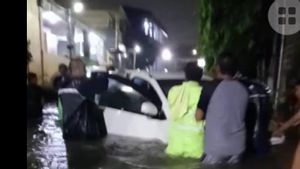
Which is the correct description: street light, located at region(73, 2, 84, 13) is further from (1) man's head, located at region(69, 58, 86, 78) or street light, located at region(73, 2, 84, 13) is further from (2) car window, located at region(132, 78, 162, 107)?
(2) car window, located at region(132, 78, 162, 107)

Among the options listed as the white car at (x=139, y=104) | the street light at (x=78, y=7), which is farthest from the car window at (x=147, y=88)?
the street light at (x=78, y=7)

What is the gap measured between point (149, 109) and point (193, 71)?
22 centimetres

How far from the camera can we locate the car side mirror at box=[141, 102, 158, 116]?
173 centimetres

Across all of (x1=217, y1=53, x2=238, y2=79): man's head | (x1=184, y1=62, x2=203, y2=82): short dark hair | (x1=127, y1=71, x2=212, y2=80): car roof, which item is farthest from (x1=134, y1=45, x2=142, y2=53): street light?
(x1=217, y1=53, x2=238, y2=79): man's head

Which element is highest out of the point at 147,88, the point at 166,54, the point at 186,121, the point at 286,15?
the point at 286,15

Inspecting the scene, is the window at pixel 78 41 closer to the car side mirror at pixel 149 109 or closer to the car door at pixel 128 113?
the car door at pixel 128 113

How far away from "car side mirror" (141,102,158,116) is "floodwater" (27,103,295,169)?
0.11m

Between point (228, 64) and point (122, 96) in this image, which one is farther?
point (122, 96)

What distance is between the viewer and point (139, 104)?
175 centimetres

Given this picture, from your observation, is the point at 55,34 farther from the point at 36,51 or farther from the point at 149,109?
the point at 149,109

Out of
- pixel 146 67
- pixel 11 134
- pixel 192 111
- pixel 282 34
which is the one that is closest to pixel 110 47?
pixel 146 67

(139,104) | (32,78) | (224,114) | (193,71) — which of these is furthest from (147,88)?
(32,78)

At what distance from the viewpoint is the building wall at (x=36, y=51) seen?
1711mm

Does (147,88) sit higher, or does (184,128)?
(147,88)
